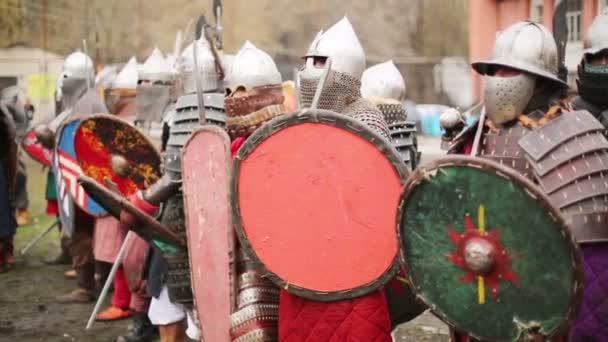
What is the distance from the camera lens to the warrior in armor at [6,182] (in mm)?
6820

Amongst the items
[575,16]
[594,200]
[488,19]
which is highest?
[575,16]

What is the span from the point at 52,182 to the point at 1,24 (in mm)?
9935

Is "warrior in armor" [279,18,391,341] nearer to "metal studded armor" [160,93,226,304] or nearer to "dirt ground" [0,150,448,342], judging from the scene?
"metal studded armor" [160,93,226,304]

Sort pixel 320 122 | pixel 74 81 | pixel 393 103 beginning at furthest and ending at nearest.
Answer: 1. pixel 74 81
2. pixel 393 103
3. pixel 320 122

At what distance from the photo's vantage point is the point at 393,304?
310 centimetres

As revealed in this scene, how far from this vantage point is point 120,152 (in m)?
4.44

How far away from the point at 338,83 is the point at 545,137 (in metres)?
0.99

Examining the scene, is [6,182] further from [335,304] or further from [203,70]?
[335,304]

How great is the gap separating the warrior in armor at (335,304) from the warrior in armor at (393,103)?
0.65 m

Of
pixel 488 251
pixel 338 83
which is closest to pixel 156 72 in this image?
pixel 338 83

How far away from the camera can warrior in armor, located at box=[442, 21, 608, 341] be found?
2.52 metres

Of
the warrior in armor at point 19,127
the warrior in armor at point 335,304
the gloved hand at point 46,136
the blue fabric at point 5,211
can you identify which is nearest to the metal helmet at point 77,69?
the gloved hand at point 46,136

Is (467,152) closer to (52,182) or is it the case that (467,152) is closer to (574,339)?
(574,339)

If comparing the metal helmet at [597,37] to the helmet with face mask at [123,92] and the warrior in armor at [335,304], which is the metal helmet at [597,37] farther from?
the helmet with face mask at [123,92]
